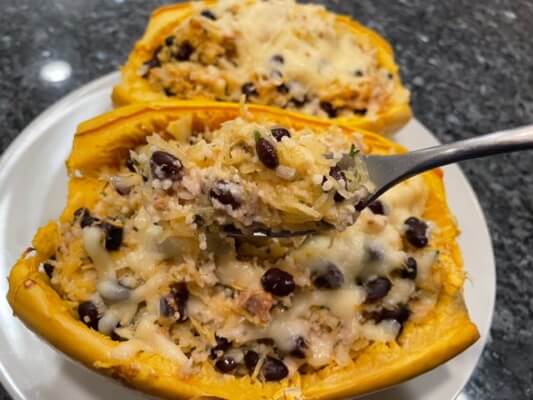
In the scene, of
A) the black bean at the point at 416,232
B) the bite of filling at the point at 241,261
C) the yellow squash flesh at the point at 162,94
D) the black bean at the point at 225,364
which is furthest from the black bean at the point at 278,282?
the yellow squash flesh at the point at 162,94

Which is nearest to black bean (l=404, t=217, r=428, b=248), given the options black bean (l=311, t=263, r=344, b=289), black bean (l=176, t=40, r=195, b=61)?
black bean (l=311, t=263, r=344, b=289)

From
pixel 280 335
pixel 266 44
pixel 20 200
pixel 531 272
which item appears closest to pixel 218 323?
pixel 280 335

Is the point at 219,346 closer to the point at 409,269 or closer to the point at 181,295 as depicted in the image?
the point at 181,295

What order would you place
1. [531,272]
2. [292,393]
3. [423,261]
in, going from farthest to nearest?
[531,272] → [423,261] → [292,393]

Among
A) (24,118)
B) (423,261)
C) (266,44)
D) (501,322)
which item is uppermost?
(266,44)

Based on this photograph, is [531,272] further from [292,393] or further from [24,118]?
[24,118]

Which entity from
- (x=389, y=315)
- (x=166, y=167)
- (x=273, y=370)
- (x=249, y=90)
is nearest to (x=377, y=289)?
(x=389, y=315)

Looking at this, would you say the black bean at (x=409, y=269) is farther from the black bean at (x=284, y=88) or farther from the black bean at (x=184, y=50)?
the black bean at (x=184, y=50)

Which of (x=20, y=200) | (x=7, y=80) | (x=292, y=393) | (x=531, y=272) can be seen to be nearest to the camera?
(x=292, y=393)
